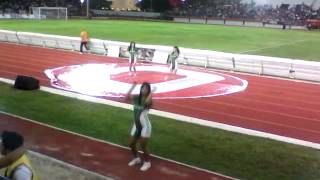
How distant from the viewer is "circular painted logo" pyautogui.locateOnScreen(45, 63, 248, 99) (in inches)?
787

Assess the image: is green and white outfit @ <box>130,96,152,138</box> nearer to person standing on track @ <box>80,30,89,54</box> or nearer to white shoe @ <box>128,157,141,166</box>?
white shoe @ <box>128,157,141,166</box>

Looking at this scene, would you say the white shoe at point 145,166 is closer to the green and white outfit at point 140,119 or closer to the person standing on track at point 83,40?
the green and white outfit at point 140,119

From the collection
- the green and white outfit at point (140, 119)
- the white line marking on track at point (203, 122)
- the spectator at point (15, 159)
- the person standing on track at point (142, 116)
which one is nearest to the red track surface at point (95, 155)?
the person standing on track at point (142, 116)

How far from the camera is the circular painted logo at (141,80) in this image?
20.0m

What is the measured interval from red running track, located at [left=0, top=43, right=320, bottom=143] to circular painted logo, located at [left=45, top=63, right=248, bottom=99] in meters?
0.75

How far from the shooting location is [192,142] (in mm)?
12867

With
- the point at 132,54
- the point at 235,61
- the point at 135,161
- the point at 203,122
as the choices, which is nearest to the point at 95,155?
the point at 135,161

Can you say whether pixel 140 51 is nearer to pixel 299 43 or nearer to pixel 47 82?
pixel 47 82

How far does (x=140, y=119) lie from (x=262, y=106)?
876cm

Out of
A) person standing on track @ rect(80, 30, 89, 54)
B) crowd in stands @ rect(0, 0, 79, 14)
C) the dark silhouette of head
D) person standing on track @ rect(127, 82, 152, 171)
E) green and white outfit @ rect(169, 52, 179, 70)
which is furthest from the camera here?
crowd in stands @ rect(0, 0, 79, 14)

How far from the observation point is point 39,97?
18094mm

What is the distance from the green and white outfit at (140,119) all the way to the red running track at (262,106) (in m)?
5.38

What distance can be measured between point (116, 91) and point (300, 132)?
797 cm

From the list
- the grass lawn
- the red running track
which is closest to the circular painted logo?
the red running track
